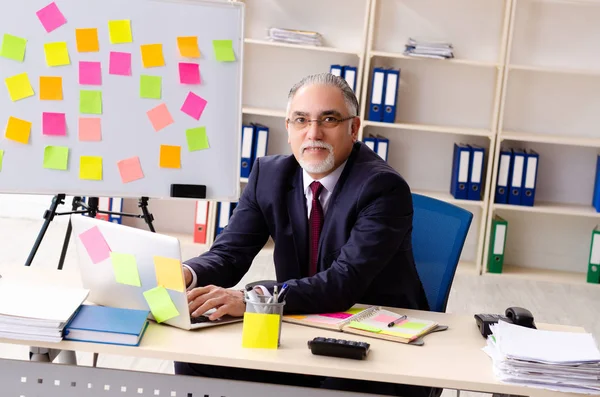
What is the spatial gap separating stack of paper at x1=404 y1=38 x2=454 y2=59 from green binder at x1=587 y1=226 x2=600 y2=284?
1410 millimetres

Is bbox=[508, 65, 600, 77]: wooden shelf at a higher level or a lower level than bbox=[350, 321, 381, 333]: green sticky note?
higher

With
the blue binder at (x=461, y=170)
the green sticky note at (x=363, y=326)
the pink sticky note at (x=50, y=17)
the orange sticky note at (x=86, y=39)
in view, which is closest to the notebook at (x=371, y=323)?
the green sticky note at (x=363, y=326)

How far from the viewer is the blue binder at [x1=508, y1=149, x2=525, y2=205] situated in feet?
17.1

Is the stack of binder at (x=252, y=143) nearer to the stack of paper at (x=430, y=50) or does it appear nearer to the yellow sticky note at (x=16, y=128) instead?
the stack of paper at (x=430, y=50)

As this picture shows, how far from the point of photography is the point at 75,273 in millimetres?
2324

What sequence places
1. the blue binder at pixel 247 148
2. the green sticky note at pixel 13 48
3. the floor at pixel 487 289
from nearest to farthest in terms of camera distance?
the green sticky note at pixel 13 48 < the floor at pixel 487 289 < the blue binder at pixel 247 148

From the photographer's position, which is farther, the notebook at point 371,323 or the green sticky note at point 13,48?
the green sticky note at point 13,48

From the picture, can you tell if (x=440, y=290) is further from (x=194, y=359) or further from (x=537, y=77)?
(x=537, y=77)

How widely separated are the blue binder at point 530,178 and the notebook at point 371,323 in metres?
3.30

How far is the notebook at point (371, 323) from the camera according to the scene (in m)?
1.98

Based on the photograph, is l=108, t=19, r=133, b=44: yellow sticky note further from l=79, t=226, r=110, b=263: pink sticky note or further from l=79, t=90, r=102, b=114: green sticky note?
l=79, t=226, r=110, b=263: pink sticky note

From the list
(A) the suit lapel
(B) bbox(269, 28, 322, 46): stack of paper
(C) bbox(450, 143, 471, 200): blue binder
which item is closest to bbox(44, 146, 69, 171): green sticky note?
(A) the suit lapel

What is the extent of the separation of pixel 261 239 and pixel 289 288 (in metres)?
0.48

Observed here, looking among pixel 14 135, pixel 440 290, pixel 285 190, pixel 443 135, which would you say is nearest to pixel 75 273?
pixel 14 135
